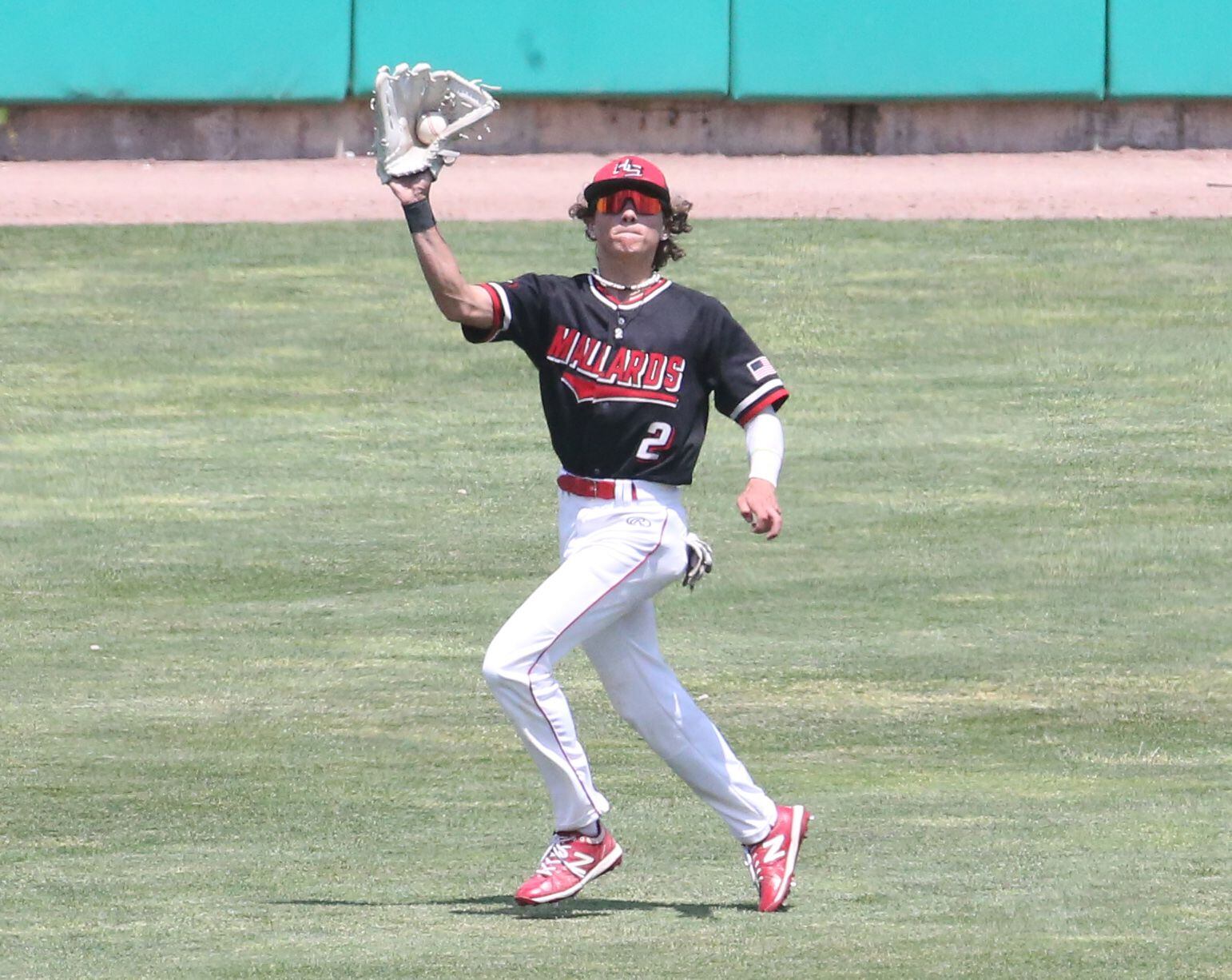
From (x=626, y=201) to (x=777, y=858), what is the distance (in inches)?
70.8

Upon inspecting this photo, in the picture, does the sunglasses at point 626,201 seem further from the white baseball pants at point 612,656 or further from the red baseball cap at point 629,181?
the white baseball pants at point 612,656

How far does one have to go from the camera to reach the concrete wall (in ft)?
68.9

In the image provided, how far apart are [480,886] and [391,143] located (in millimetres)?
2060

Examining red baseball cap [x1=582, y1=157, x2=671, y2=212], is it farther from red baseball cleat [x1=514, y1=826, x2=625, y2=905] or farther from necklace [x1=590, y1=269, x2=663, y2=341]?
red baseball cleat [x1=514, y1=826, x2=625, y2=905]

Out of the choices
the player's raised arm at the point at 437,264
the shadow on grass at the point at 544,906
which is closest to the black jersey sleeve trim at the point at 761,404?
the player's raised arm at the point at 437,264

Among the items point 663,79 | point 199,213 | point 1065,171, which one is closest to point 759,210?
point 663,79

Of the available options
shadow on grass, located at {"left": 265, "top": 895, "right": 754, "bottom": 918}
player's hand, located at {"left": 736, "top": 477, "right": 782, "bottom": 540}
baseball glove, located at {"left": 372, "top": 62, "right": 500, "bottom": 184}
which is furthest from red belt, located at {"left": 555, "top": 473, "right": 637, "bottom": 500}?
shadow on grass, located at {"left": 265, "top": 895, "right": 754, "bottom": 918}

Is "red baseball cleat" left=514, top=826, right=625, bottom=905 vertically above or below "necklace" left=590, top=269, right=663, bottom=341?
below

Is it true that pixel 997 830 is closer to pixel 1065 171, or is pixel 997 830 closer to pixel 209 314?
pixel 209 314

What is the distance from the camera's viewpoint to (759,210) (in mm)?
20203

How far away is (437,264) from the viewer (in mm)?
6371

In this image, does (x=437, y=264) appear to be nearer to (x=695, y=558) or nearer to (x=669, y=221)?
(x=669, y=221)

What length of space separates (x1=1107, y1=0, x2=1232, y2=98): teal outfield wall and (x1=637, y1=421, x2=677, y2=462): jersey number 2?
1540cm

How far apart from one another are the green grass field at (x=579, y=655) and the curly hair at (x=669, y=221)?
1.76 metres
